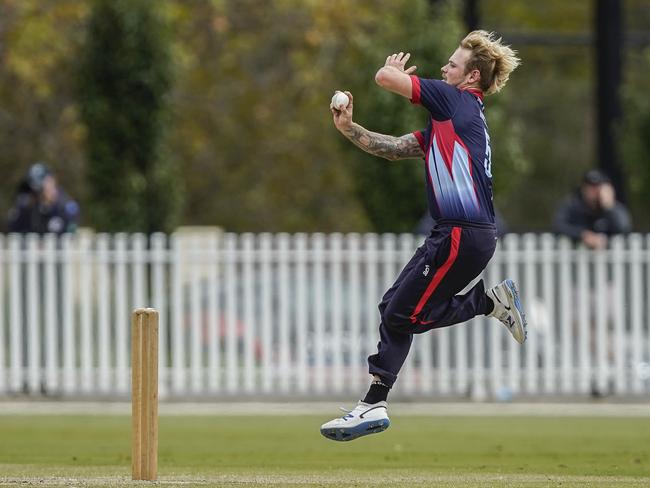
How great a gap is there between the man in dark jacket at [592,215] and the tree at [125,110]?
15.3 ft

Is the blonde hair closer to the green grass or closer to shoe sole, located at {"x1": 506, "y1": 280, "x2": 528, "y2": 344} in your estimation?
shoe sole, located at {"x1": 506, "y1": 280, "x2": 528, "y2": 344}

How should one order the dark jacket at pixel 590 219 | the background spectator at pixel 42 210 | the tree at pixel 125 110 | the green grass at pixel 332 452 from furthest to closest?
1. the tree at pixel 125 110
2. the background spectator at pixel 42 210
3. the dark jacket at pixel 590 219
4. the green grass at pixel 332 452

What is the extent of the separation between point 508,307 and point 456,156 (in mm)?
1031

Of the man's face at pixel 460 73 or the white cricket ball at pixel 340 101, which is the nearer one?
the white cricket ball at pixel 340 101

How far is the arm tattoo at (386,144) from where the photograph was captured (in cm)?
809

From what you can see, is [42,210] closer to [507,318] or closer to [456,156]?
[507,318]

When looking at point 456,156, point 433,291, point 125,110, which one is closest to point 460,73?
point 456,156

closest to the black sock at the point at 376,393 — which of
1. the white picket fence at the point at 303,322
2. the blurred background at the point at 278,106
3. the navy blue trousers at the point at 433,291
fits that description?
the navy blue trousers at the point at 433,291

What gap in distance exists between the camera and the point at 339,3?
26.3 metres

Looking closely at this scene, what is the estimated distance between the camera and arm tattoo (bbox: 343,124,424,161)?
26.5ft

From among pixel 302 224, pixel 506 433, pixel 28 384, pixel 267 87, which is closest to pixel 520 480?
pixel 506 433

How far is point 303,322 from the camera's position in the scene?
50.1ft

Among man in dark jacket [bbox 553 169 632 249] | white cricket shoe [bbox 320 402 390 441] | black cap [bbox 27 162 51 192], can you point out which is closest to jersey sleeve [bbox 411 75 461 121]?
white cricket shoe [bbox 320 402 390 441]

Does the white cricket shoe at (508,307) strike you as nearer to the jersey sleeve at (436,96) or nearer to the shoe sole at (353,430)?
the shoe sole at (353,430)
